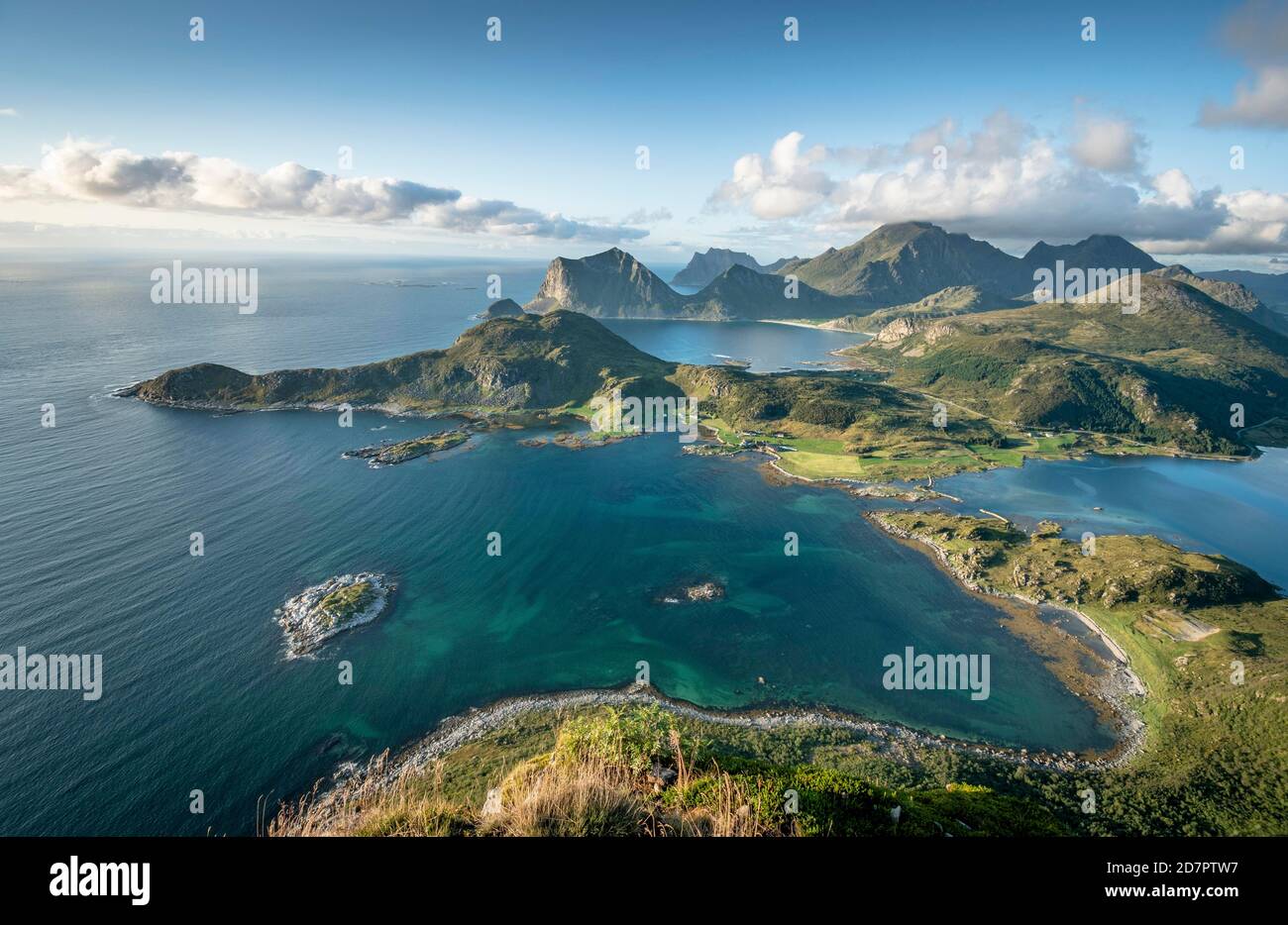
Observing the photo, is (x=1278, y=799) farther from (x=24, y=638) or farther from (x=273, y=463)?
(x=273, y=463)

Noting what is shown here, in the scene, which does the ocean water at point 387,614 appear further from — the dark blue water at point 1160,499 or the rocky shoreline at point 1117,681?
the dark blue water at point 1160,499

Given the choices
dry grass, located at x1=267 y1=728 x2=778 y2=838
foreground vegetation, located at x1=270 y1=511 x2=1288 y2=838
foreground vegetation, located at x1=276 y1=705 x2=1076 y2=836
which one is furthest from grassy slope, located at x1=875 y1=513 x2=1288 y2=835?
dry grass, located at x1=267 y1=728 x2=778 y2=838

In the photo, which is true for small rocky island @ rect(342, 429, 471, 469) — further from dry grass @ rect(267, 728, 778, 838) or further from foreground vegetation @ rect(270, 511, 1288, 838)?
dry grass @ rect(267, 728, 778, 838)

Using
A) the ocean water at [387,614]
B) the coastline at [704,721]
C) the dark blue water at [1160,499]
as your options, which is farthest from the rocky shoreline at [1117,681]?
the dark blue water at [1160,499]

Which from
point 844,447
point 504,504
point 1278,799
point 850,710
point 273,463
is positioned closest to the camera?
point 1278,799

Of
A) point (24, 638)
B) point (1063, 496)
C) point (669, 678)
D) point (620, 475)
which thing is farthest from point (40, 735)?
point (1063, 496)

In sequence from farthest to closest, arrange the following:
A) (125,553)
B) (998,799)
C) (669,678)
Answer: (125,553) → (669,678) → (998,799)
